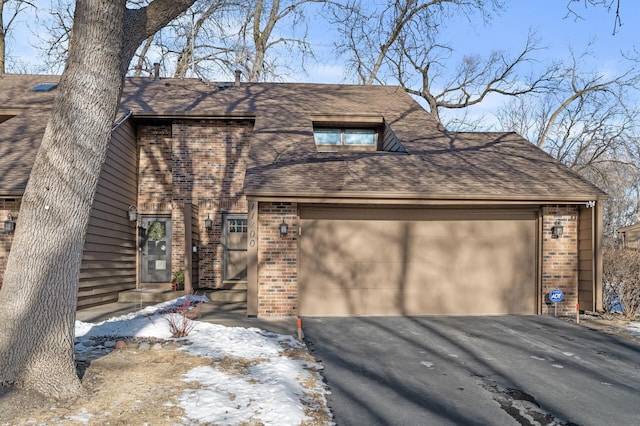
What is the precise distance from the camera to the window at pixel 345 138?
14211mm

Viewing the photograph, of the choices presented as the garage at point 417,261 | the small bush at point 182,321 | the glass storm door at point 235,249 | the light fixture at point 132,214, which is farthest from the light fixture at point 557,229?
the light fixture at point 132,214

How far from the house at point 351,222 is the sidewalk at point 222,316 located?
350 mm

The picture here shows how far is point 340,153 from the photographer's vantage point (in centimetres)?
Result: 1188

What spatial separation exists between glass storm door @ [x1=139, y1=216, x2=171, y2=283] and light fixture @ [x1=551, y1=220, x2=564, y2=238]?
9543 millimetres

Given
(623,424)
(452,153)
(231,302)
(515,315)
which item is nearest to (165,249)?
(231,302)

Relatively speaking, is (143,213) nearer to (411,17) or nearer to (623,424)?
(411,17)

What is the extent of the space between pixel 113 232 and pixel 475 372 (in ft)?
30.4

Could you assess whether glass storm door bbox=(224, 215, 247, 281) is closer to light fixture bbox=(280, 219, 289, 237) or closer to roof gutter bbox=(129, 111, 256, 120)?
roof gutter bbox=(129, 111, 256, 120)

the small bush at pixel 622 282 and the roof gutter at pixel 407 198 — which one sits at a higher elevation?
the roof gutter at pixel 407 198

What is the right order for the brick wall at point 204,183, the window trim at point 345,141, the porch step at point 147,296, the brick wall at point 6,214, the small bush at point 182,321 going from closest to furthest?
the small bush at point 182,321 < the brick wall at point 6,214 < the porch step at point 147,296 < the brick wall at point 204,183 < the window trim at point 345,141

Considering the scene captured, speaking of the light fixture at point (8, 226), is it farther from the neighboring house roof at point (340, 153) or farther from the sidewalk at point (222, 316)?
the sidewalk at point (222, 316)

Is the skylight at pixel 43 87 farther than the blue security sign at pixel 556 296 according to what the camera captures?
Yes

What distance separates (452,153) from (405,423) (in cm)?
854

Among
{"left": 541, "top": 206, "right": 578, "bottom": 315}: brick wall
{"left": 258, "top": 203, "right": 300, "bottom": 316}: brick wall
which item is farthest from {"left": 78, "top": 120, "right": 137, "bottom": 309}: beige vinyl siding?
{"left": 541, "top": 206, "right": 578, "bottom": 315}: brick wall
